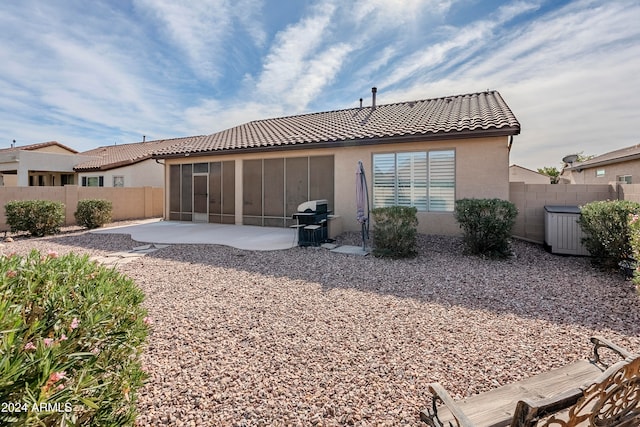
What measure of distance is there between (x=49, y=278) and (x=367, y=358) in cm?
283

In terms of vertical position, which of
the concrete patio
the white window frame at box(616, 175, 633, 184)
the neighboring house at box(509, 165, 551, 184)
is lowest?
the concrete patio

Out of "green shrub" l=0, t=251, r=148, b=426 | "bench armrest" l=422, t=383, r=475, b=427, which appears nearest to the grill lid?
"green shrub" l=0, t=251, r=148, b=426

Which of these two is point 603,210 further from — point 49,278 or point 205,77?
point 205,77

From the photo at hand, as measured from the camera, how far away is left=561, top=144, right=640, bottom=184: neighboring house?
13.8m

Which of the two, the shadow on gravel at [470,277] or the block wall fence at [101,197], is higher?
the block wall fence at [101,197]

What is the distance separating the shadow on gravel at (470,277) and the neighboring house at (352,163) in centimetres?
192

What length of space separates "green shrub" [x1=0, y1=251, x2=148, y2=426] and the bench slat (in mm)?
2094

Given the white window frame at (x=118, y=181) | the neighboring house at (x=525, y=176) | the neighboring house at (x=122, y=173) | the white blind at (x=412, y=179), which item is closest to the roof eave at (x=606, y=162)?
the neighboring house at (x=525, y=176)

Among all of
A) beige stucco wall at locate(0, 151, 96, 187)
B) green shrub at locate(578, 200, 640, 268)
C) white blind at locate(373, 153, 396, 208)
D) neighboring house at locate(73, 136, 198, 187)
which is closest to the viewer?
green shrub at locate(578, 200, 640, 268)

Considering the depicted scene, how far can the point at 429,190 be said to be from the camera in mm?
10039

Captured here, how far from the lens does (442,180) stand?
9.87 metres

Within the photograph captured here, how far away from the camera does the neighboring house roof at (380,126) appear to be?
935 cm

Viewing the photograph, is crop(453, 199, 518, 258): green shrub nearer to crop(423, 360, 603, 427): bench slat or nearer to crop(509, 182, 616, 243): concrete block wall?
crop(509, 182, 616, 243): concrete block wall

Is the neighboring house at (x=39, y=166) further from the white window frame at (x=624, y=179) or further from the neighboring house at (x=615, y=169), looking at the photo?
the white window frame at (x=624, y=179)
